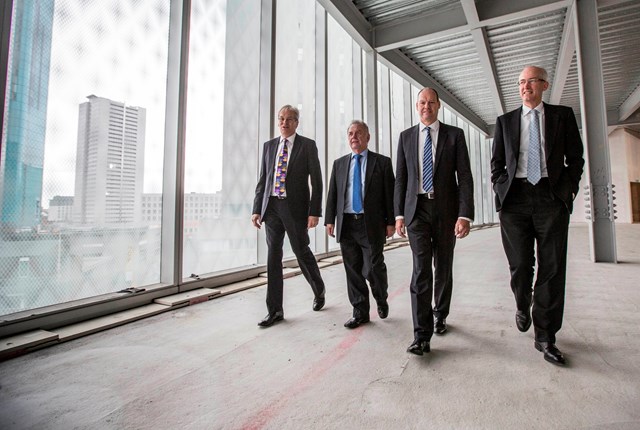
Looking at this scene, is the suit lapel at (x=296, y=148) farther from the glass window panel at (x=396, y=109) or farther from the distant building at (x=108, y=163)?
the glass window panel at (x=396, y=109)

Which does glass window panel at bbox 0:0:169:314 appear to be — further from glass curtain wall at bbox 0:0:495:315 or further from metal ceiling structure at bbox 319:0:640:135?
metal ceiling structure at bbox 319:0:640:135

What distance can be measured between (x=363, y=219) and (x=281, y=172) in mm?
744

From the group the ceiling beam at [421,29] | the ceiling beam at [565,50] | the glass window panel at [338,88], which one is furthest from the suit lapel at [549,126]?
the ceiling beam at [421,29]

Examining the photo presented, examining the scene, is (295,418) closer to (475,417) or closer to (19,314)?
(475,417)

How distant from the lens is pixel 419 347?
1906mm

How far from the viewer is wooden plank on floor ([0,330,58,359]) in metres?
1.96

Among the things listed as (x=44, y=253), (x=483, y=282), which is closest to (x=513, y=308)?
(x=483, y=282)

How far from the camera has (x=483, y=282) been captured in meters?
3.86

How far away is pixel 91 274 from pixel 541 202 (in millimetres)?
3294

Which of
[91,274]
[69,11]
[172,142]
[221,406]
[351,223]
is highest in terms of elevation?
[69,11]

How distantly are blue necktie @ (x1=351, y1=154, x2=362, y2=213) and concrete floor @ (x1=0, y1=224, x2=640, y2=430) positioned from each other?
885mm

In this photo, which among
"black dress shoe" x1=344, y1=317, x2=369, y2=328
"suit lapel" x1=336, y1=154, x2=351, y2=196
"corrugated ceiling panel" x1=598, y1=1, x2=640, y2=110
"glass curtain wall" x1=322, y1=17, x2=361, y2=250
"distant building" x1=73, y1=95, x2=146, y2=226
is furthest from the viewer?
"corrugated ceiling panel" x1=598, y1=1, x2=640, y2=110

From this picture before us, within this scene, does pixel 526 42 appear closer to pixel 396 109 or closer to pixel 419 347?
pixel 396 109

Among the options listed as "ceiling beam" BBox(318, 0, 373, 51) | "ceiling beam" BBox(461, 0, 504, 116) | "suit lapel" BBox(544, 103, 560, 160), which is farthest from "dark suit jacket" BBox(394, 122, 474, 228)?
"ceiling beam" BBox(461, 0, 504, 116)
